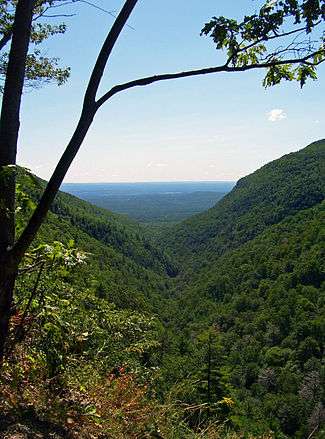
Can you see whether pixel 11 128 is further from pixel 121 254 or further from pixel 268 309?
pixel 121 254

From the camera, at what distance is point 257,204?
134 m

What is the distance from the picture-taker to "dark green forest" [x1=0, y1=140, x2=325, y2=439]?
12.3 feet

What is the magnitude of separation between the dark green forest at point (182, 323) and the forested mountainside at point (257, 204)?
0.54 m

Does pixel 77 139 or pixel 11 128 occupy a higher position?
pixel 11 128

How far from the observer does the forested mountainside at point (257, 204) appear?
117 m

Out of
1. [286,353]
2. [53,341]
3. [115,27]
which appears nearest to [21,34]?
[115,27]

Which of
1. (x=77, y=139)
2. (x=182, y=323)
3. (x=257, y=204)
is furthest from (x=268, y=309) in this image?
(x=77, y=139)

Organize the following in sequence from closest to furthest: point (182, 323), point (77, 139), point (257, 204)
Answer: point (77, 139) → point (182, 323) → point (257, 204)

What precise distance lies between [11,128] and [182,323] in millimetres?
84562

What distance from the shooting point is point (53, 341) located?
370 centimetres

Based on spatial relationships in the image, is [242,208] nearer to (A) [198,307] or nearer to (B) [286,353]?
(A) [198,307]

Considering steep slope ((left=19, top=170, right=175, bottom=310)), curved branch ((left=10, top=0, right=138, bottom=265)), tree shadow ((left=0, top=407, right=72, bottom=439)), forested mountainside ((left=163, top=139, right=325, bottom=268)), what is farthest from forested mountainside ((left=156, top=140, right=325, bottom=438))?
curved branch ((left=10, top=0, right=138, bottom=265))

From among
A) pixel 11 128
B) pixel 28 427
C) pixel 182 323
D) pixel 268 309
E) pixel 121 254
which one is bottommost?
pixel 182 323

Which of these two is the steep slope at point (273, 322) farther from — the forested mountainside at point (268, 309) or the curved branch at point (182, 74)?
the curved branch at point (182, 74)
